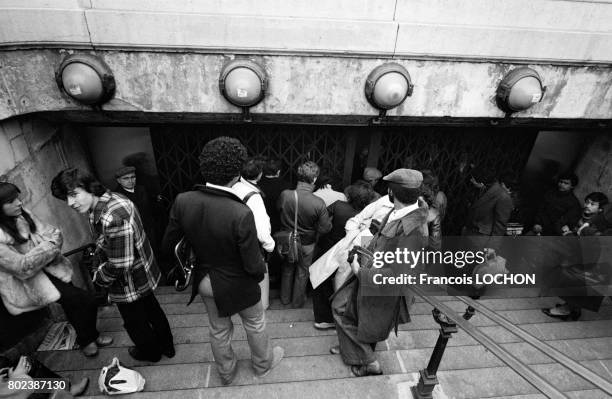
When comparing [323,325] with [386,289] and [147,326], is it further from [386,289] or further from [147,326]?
[147,326]

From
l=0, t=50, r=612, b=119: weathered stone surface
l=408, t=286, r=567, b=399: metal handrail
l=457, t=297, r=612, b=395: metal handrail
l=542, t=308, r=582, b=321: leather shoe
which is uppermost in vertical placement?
l=0, t=50, r=612, b=119: weathered stone surface

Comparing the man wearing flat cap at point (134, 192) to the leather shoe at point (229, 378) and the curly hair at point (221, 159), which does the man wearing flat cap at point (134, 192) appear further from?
the leather shoe at point (229, 378)

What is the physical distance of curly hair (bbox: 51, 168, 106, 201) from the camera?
2.49m

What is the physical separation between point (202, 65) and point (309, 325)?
3.39m

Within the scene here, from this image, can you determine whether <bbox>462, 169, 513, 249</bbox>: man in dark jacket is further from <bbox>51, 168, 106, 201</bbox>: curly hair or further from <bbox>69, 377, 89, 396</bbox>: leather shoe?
<bbox>69, 377, 89, 396</bbox>: leather shoe

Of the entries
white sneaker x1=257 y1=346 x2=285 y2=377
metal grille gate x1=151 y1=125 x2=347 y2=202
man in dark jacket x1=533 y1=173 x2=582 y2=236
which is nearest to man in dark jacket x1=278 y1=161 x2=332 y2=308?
white sneaker x1=257 y1=346 x2=285 y2=377

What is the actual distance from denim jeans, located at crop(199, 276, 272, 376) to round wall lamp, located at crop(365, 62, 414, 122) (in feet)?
8.88

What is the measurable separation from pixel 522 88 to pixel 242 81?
3.40 metres

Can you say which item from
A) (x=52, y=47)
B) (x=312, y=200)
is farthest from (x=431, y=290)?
(x=52, y=47)

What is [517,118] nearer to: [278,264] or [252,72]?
[252,72]

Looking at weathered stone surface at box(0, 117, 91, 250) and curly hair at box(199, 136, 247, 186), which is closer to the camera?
curly hair at box(199, 136, 247, 186)

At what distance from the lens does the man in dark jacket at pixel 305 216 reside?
373cm

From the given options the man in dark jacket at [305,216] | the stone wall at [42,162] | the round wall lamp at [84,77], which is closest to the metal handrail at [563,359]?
the man in dark jacket at [305,216]

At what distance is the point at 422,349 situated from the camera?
3.53 meters
